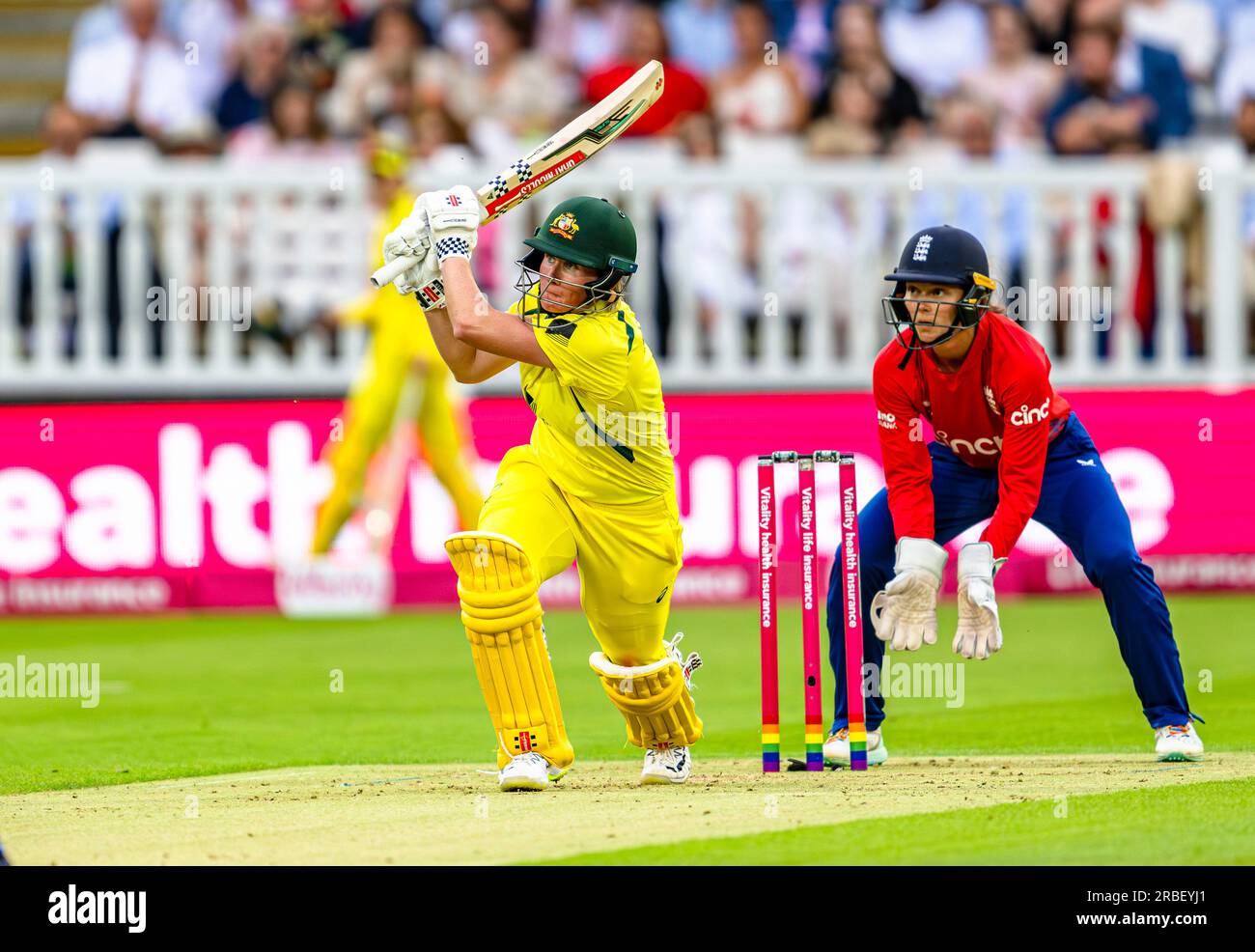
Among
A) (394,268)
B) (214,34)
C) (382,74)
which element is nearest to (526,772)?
(394,268)

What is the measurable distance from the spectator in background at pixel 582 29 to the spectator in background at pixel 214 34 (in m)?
2.20

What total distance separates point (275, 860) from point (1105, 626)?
7922mm

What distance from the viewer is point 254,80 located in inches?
675

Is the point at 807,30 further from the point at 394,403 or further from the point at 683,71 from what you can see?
the point at 394,403

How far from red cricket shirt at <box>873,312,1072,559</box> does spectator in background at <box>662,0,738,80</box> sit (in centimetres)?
961

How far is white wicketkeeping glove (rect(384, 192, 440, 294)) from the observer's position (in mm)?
7406

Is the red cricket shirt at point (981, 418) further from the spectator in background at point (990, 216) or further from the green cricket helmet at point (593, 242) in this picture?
the spectator in background at point (990, 216)

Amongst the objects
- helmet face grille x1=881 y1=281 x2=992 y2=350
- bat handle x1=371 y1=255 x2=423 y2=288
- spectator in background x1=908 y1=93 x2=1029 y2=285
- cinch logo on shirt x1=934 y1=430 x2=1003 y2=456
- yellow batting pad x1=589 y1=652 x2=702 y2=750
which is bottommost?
yellow batting pad x1=589 y1=652 x2=702 y2=750

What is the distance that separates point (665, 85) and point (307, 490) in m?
4.27

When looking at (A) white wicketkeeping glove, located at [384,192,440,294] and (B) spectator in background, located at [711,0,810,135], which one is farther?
(B) spectator in background, located at [711,0,810,135]

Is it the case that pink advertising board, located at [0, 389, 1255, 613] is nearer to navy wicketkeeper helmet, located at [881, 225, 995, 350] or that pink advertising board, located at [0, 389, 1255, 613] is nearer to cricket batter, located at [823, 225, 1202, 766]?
cricket batter, located at [823, 225, 1202, 766]

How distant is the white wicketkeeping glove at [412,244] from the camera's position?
741 cm

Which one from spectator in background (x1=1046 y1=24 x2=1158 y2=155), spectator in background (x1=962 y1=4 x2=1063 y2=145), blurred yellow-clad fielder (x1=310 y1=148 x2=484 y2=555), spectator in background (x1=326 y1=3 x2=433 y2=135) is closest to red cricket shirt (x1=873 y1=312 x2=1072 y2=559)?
blurred yellow-clad fielder (x1=310 y1=148 x2=484 y2=555)

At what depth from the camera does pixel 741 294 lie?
49.1 ft
